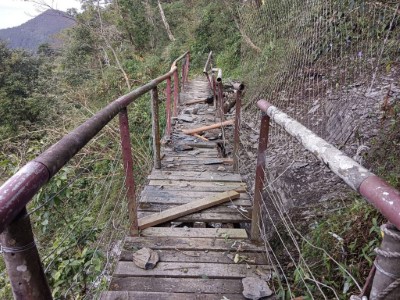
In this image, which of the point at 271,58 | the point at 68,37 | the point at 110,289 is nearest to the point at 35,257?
the point at 110,289

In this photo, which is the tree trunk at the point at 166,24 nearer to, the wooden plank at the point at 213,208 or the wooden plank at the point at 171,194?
the wooden plank at the point at 171,194

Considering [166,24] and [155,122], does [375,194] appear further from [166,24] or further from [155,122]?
[166,24]

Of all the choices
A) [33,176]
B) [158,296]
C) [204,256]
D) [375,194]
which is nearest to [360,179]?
[375,194]

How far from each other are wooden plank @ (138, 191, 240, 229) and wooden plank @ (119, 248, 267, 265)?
1.09ft

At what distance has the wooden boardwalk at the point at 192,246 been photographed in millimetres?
1783

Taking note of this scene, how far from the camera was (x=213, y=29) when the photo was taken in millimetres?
15781

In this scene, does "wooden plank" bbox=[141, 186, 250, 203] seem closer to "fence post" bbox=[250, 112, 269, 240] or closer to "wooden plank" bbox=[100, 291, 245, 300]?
"fence post" bbox=[250, 112, 269, 240]

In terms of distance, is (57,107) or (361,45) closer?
(361,45)

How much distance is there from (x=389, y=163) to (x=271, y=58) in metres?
5.05

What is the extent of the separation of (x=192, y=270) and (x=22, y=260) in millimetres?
1409

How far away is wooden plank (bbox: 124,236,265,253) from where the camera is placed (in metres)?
2.12

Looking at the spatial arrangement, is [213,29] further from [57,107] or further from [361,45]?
[361,45]

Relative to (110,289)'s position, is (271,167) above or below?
below

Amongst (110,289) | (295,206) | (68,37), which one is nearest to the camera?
(110,289)
